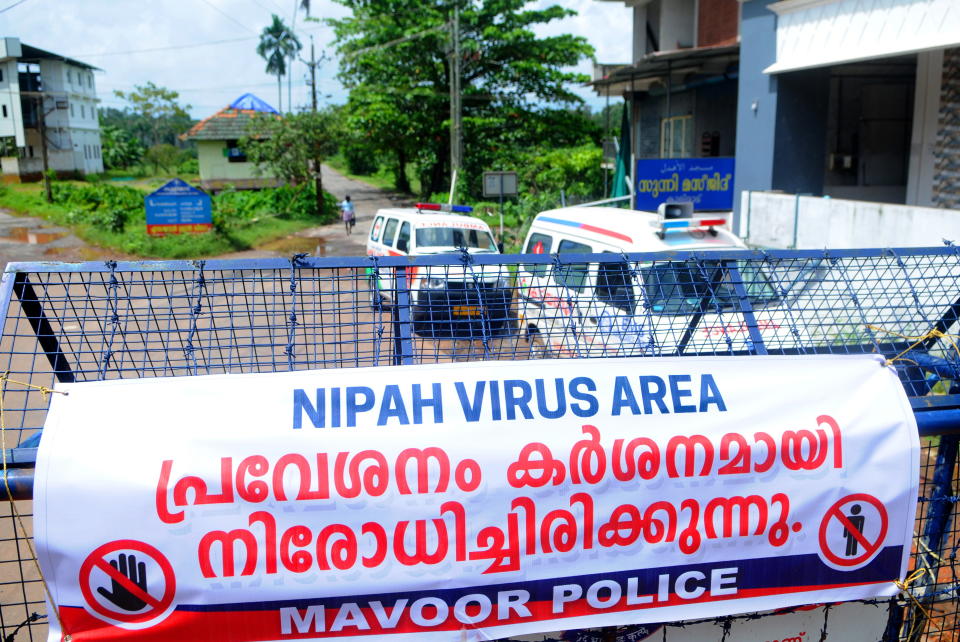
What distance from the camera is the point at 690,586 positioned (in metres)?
2.72

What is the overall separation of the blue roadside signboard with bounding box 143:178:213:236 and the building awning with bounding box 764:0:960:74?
16.8m

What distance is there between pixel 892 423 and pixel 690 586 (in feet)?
3.15

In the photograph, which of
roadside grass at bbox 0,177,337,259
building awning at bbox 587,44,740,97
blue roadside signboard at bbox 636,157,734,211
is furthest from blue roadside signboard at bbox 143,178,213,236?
blue roadside signboard at bbox 636,157,734,211

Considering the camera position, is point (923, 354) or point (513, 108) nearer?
point (923, 354)

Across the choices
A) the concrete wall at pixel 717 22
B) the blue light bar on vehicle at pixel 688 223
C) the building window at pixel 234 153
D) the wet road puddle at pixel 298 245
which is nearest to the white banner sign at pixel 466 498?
the blue light bar on vehicle at pixel 688 223

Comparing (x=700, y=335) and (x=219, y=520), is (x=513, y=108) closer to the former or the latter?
(x=700, y=335)

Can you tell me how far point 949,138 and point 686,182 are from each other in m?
4.25

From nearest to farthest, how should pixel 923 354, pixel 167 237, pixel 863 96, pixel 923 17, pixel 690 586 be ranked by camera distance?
pixel 690 586 < pixel 923 354 < pixel 923 17 < pixel 863 96 < pixel 167 237

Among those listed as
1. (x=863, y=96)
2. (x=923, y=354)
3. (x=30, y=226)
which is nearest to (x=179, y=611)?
(x=923, y=354)

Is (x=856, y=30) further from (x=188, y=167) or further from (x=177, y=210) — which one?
(x=188, y=167)

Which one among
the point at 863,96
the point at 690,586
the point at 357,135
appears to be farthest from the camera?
the point at 357,135

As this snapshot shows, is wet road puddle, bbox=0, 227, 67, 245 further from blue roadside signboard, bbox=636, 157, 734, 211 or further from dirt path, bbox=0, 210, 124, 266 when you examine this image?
blue roadside signboard, bbox=636, 157, 734, 211

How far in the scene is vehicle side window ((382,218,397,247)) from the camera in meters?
14.4

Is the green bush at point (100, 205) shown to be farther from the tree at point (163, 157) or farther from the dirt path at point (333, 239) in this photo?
the tree at point (163, 157)
